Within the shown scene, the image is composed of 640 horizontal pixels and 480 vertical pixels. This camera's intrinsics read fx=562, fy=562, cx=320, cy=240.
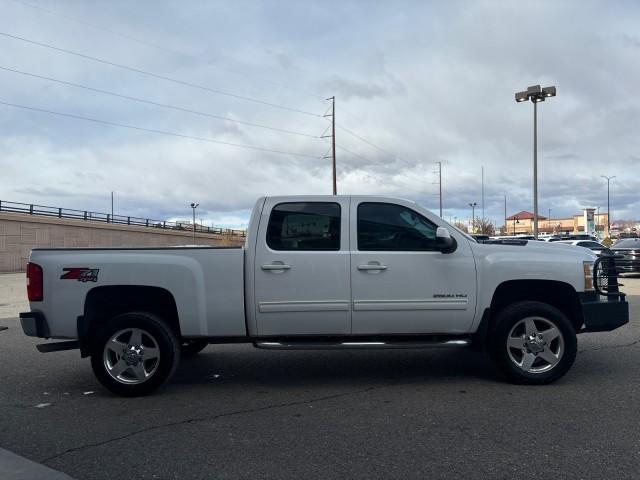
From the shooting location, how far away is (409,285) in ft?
18.8

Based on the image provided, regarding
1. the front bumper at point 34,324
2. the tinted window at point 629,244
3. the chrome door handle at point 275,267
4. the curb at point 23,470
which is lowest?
the curb at point 23,470

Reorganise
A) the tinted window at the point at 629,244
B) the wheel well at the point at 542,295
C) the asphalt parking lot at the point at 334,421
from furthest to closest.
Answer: the tinted window at the point at 629,244
the wheel well at the point at 542,295
the asphalt parking lot at the point at 334,421

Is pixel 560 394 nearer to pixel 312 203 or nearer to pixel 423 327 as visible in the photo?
pixel 423 327

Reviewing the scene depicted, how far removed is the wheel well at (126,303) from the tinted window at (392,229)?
2.12m

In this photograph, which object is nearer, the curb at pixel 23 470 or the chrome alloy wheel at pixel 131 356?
the curb at pixel 23 470

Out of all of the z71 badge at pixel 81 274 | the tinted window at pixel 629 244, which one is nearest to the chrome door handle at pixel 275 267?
the z71 badge at pixel 81 274

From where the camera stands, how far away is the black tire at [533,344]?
580 cm

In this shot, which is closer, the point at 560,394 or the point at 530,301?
the point at 560,394

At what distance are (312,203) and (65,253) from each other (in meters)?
2.57

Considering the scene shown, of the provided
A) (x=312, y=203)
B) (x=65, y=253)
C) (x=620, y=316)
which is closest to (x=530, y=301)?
(x=620, y=316)

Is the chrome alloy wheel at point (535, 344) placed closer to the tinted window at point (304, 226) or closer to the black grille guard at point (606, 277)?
the black grille guard at point (606, 277)

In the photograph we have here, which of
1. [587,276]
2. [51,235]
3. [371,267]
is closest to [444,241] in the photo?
[371,267]

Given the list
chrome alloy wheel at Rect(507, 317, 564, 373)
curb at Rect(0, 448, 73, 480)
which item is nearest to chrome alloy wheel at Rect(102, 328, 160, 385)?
curb at Rect(0, 448, 73, 480)

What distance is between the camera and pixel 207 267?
567 centimetres
